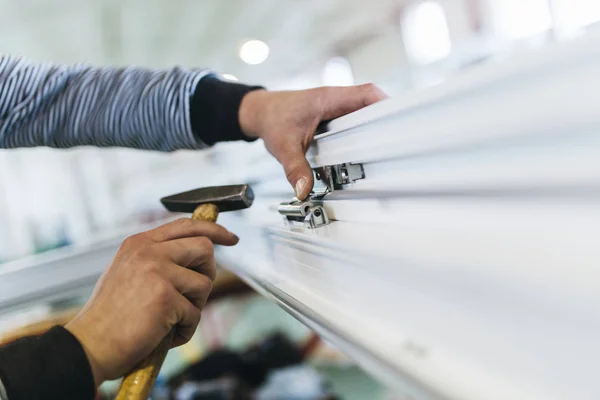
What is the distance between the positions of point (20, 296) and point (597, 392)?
1323 mm

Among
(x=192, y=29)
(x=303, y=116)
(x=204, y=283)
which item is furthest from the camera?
(x=192, y=29)

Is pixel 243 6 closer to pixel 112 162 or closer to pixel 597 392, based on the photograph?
pixel 112 162

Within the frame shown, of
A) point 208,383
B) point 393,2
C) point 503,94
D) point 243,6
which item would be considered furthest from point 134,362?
point 393,2

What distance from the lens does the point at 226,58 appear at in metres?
4.25

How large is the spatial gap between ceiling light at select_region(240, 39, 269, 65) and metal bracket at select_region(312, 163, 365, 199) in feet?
11.2

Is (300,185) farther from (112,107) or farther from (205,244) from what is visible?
(112,107)

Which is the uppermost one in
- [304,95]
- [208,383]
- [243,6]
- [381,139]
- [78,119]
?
[243,6]

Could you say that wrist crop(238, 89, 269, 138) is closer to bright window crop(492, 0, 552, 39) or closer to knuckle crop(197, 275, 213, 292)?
knuckle crop(197, 275, 213, 292)

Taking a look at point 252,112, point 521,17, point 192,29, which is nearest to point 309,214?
point 252,112

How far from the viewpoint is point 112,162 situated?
4305mm

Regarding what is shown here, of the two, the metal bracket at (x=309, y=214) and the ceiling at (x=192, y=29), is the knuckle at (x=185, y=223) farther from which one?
the ceiling at (x=192, y=29)

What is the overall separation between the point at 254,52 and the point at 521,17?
84.6 inches

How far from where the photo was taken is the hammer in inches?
24.9

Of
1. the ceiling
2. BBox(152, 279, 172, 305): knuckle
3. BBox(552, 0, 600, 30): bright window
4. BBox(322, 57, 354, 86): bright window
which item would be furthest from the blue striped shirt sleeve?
BBox(322, 57, 354, 86): bright window
